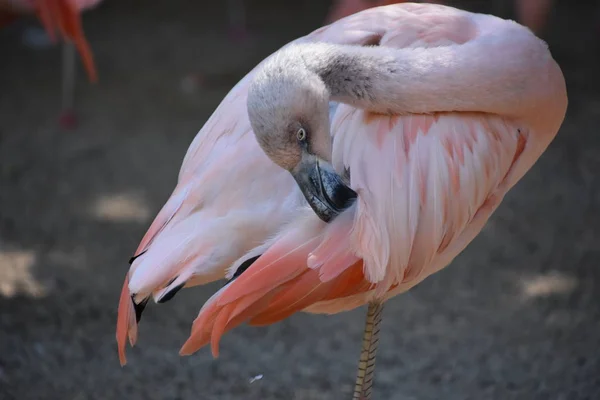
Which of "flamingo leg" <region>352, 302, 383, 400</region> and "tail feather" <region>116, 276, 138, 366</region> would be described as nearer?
"tail feather" <region>116, 276, 138, 366</region>

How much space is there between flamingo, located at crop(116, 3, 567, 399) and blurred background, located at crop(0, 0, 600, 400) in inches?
33.1

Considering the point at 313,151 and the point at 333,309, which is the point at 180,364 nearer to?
the point at 333,309

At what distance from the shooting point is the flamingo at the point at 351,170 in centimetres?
211

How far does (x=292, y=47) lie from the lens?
2.20 m

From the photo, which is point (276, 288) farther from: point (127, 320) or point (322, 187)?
point (127, 320)

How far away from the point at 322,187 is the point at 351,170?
0.13 m

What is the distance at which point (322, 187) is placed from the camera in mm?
2107

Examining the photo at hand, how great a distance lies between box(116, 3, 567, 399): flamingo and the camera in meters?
2.11

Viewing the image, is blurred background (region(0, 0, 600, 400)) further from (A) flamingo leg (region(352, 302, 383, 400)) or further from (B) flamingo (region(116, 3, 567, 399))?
(B) flamingo (region(116, 3, 567, 399))

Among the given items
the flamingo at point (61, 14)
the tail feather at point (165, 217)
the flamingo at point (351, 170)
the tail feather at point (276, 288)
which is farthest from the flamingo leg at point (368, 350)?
the flamingo at point (61, 14)

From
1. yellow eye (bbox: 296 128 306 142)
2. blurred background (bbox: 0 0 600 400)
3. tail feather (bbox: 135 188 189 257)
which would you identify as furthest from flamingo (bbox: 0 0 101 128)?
yellow eye (bbox: 296 128 306 142)

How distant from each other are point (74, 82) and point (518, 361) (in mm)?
3410

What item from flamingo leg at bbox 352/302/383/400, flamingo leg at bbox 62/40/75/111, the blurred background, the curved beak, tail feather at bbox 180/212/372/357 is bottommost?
the blurred background

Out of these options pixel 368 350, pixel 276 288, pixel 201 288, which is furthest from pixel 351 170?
pixel 201 288
